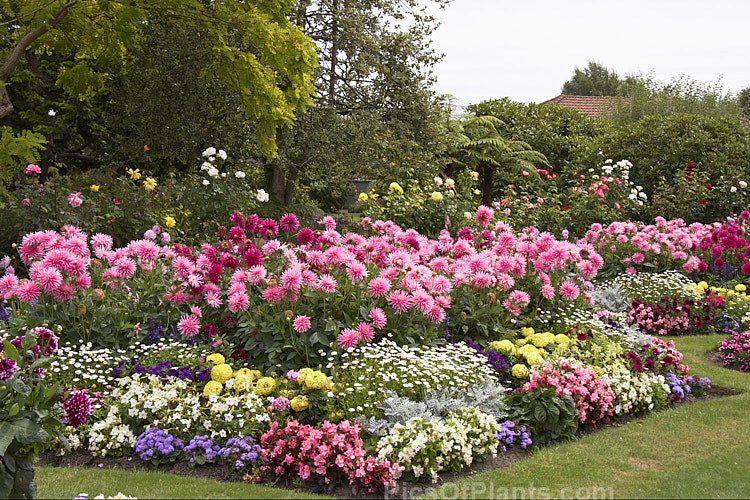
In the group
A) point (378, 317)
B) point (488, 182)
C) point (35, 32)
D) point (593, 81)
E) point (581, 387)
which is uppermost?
point (593, 81)

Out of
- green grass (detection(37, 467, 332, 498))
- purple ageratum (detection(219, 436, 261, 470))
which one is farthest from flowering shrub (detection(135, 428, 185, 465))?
purple ageratum (detection(219, 436, 261, 470))

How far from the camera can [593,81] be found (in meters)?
40.2

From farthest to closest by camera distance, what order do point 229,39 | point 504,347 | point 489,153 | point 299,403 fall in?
point 489,153, point 229,39, point 504,347, point 299,403

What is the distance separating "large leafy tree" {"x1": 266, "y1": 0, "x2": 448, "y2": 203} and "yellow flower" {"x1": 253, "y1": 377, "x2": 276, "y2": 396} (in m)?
6.49

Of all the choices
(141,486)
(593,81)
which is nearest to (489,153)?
(141,486)

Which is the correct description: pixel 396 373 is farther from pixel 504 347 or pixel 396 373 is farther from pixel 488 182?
pixel 488 182

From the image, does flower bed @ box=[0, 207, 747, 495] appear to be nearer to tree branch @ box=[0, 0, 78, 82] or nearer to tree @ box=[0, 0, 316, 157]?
tree @ box=[0, 0, 316, 157]

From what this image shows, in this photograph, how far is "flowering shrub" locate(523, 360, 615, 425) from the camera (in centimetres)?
414

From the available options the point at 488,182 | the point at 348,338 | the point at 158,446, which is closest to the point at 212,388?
the point at 158,446

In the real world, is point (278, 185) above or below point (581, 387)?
above

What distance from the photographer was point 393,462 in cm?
346

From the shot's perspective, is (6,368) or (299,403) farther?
(299,403)

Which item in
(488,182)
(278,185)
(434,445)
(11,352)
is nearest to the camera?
(11,352)

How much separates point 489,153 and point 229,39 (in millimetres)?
7242
